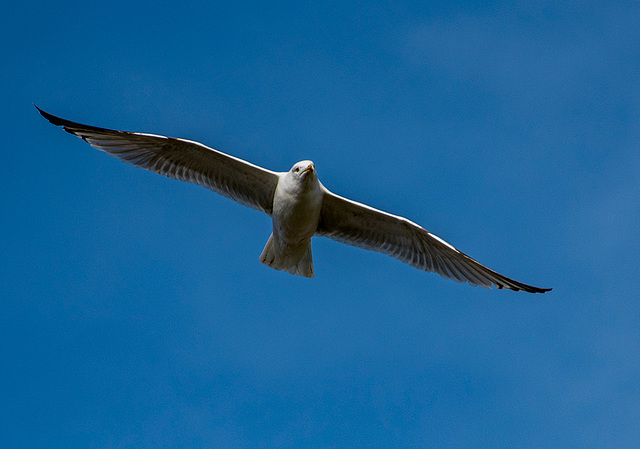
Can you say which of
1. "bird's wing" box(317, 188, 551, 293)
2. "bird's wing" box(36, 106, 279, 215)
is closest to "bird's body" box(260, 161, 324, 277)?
"bird's wing" box(317, 188, 551, 293)

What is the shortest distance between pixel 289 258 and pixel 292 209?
1161mm

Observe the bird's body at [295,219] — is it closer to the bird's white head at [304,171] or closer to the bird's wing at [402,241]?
the bird's white head at [304,171]

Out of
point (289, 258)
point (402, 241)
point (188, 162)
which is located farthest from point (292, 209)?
point (402, 241)

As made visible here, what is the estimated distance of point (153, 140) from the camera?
9.80 m

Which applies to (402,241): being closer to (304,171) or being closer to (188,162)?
(304,171)

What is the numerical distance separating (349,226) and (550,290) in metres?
3.42

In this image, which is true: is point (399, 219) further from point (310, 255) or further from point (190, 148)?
point (190, 148)

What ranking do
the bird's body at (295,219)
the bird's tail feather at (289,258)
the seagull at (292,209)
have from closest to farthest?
the bird's body at (295,219) < the seagull at (292,209) < the bird's tail feather at (289,258)

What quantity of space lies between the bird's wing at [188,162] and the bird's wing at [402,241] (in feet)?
3.63

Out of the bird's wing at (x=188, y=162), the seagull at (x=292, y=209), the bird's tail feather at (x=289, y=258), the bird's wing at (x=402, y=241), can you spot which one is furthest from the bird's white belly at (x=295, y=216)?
the bird's wing at (x=188, y=162)

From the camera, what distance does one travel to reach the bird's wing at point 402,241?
33.6 feet

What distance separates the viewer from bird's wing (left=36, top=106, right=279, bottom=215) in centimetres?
973

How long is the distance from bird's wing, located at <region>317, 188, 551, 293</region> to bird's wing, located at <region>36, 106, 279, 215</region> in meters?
1.11

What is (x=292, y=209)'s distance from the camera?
9367 millimetres
